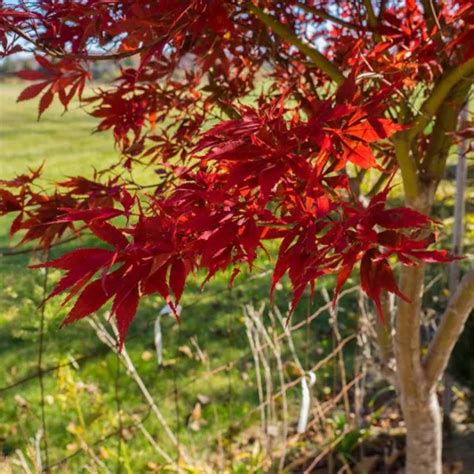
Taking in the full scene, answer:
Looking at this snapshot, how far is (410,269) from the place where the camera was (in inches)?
75.0

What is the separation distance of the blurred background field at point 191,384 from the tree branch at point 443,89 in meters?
0.99

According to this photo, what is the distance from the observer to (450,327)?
6.32 feet

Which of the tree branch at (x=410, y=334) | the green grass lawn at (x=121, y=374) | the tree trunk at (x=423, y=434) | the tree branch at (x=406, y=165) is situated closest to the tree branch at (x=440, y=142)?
the tree branch at (x=406, y=165)

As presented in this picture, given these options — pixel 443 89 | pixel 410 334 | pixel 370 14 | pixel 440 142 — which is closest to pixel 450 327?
pixel 410 334

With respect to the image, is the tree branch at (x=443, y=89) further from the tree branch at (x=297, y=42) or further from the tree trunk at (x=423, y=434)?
the tree trunk at (x=423, y=434)

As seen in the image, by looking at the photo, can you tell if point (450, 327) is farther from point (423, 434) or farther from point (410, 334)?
point (423, 434)

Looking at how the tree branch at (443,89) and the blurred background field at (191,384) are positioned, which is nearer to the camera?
the tree branch at (443,89)

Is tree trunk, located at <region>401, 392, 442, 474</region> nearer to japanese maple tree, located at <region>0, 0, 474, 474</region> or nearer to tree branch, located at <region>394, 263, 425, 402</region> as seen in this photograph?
tree branch, located at <region>394, 263, 425, 402</region>

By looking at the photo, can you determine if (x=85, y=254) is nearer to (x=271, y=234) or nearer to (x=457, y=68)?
(x=271, y=234)

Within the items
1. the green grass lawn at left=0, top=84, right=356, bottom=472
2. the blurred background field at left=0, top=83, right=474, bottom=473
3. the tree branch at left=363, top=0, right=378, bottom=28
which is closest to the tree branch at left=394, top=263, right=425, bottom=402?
the blurred background field at left=0, top=83, right=474, bottom=473

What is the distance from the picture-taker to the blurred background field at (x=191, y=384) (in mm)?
2670

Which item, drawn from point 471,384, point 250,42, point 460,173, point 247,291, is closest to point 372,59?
point 250,42

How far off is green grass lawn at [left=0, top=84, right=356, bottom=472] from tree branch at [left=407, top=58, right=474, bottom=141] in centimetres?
109

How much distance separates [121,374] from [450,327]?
1.94m
